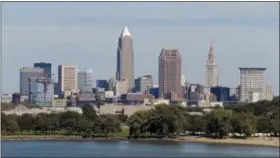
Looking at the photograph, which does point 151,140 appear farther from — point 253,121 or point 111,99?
point 111,99

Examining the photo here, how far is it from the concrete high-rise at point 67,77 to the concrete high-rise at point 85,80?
1.36ft

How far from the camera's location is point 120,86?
197 feet

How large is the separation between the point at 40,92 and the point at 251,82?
54.0ft

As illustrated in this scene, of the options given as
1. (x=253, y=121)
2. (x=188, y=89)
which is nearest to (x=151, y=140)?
(x=253, y=121)

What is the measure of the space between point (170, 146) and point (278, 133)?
17.9 ft

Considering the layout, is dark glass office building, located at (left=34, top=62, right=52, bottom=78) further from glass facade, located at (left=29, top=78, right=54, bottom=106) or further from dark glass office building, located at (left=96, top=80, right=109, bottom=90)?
dark glass office building, located at (left=96, top=80, right=109, bottom=90)

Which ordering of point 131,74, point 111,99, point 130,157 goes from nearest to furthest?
point 130,157, point 111,99, point 131,74

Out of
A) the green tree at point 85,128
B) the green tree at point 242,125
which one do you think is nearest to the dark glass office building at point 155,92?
the green tree at point 85,128

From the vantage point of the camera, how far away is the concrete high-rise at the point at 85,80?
58.5 metres

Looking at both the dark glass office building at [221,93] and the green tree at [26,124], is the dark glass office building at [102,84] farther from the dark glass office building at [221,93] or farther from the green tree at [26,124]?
the green tree at [26,124]

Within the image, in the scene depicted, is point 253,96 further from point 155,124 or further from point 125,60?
point 155,124

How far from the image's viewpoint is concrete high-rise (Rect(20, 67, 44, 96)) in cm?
5105

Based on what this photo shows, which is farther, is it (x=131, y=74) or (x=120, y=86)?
(x=131, y=74)

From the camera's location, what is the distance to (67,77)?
5803 cm
